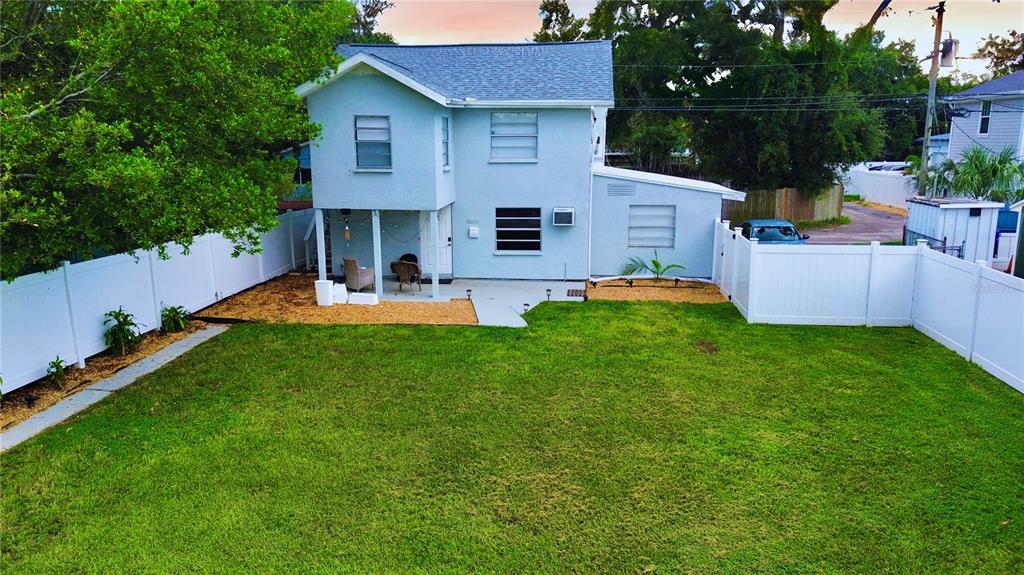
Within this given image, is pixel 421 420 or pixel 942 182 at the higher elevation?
pixel 942 182

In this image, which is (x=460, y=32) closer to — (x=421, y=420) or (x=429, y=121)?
(x=429, y=121)

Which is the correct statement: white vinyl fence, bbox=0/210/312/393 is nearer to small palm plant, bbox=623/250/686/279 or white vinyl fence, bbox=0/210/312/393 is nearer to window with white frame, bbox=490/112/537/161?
window with white frame, bbox=490/112/537/161

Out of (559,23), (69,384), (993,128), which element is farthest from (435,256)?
(559,23)

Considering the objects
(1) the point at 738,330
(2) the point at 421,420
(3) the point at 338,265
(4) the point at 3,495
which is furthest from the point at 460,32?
(4) the point at 3,495

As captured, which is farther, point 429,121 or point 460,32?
point 460,32

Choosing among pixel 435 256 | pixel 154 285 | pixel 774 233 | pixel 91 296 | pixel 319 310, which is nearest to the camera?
pixel 91 296

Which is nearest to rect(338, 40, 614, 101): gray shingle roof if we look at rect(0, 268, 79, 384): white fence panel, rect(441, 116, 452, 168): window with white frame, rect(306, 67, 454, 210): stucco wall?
rect(441, 116, 452, 168): window with white frame

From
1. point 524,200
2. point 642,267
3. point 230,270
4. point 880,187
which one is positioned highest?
point 524,200

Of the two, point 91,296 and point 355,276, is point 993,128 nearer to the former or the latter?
point 355,276
